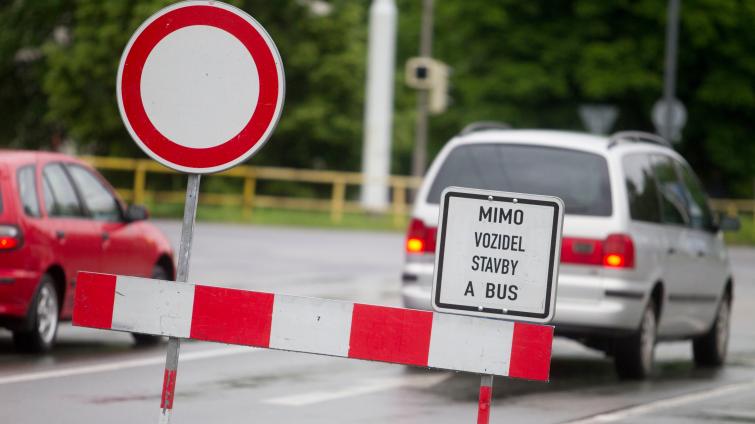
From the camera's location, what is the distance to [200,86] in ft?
23.2

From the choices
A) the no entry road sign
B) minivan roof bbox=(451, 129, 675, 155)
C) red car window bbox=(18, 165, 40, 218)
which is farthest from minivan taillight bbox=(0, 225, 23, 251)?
the no entry road sign

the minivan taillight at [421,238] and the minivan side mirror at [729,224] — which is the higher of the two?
the minivan side mirror at [729,224]

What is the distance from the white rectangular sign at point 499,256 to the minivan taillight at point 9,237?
610cm

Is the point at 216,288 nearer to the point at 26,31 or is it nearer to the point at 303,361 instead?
the point at 303,361

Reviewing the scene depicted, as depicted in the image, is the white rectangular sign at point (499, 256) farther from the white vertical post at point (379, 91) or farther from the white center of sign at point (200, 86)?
the white vertical post at point (379, 91)

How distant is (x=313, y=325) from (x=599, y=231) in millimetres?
5598

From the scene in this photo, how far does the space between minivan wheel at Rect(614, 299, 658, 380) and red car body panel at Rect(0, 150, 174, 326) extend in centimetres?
390

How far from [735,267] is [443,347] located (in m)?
24.1

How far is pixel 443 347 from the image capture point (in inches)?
269

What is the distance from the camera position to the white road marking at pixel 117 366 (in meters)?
11.2

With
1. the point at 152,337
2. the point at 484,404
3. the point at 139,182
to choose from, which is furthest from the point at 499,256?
the point at 139,182

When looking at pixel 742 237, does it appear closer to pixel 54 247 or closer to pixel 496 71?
pixel 496 71

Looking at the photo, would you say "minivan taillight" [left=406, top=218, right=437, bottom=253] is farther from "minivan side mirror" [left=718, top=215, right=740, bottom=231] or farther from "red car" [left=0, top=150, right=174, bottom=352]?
"minivan side mirror" [left=718, top=215, right=740, bottom=231]

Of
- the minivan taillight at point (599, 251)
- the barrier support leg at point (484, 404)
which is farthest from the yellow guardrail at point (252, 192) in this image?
the barrier support leg at point (484, 404)
